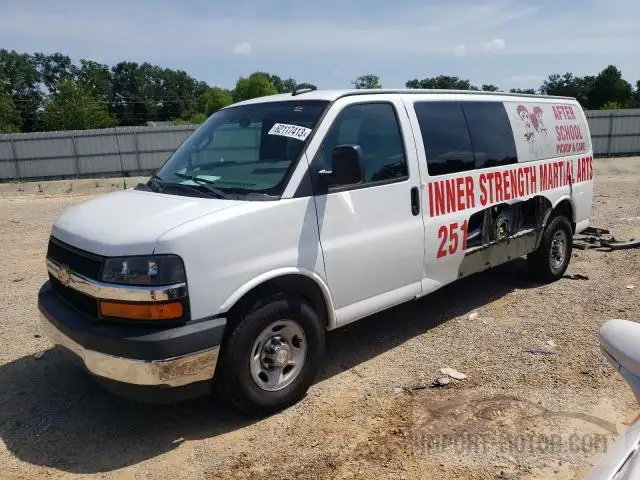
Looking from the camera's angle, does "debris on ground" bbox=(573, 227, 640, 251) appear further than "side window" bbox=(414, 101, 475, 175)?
Yes

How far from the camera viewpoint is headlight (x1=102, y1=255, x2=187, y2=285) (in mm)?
3047

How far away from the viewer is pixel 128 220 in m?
3.34

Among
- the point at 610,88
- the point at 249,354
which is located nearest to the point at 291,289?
the point at 249,354

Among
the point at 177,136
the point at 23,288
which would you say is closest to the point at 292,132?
the point at 23,288

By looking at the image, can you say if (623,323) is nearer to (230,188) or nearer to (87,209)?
(230,188)

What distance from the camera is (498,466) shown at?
121 inches

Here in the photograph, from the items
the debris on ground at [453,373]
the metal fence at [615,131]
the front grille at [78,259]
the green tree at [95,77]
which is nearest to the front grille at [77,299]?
the front grille at [78,259]

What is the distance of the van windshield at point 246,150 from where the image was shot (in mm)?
3699

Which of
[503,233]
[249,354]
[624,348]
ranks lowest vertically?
[249,354]

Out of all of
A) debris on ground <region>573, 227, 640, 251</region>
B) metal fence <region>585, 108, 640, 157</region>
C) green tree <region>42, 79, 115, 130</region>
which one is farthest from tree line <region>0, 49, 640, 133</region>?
debris on ground <region>573, 227, 640, 251</region>

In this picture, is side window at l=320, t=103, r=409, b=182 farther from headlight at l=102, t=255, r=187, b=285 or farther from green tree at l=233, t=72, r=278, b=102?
green tree at l=233, t=72, r=278, b=102

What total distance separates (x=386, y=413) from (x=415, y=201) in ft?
5.55

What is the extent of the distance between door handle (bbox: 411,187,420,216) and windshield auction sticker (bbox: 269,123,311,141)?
107 cm

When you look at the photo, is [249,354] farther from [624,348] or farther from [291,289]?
[624,348]
